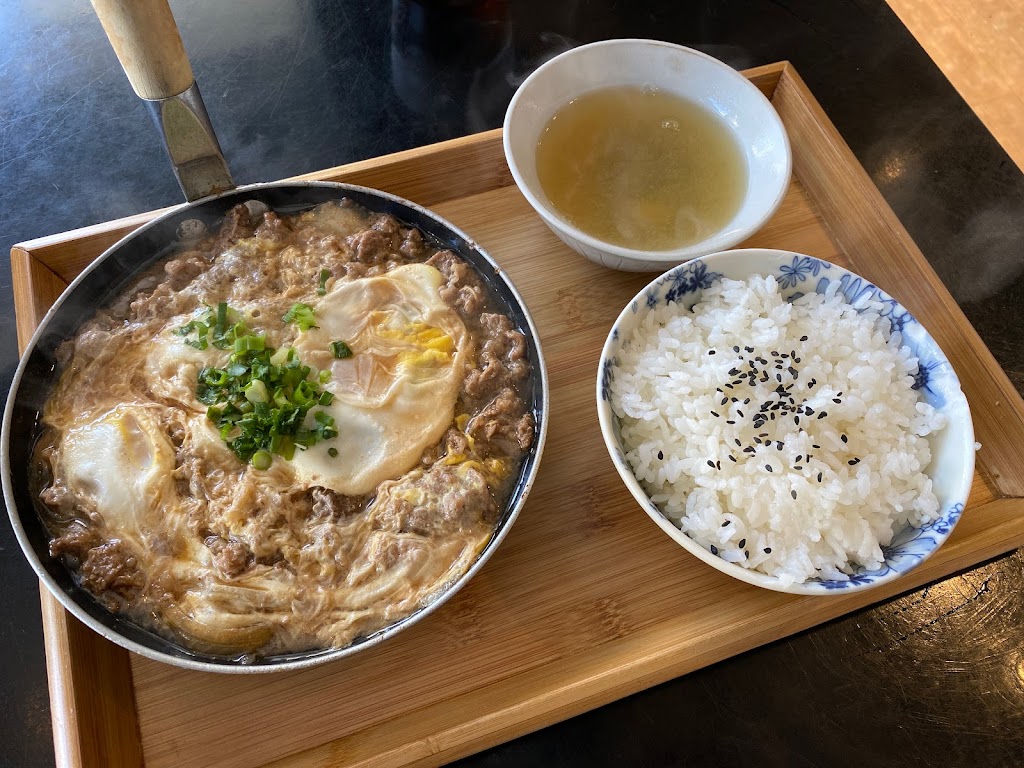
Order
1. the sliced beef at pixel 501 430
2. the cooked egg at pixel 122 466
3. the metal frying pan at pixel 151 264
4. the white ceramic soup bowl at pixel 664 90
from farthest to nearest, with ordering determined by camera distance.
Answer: the white ceramic soup bowl at pixel 664 90 → the sliced beef at pixel 501 430 → the cooked egg at pixel 122 466 → the metal frying pan at pixel 151 264

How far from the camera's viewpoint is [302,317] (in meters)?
2.10

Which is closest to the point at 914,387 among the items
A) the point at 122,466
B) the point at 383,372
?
the point at 383,372

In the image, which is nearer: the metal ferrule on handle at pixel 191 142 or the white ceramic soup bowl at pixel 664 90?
the metal ferrule on handle at pixel 191 142

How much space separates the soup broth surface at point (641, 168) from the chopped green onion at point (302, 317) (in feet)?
2.92

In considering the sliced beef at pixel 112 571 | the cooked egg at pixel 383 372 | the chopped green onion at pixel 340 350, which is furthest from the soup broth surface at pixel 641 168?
the sliced beef at pixel 112 571

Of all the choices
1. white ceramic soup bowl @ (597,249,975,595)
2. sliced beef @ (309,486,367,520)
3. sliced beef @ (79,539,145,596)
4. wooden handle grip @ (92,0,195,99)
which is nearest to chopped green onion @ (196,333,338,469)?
sliced beef @ (309,486,367,520)

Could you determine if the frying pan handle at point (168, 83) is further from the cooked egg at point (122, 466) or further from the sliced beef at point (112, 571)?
the sliced beef at point (112, 571)

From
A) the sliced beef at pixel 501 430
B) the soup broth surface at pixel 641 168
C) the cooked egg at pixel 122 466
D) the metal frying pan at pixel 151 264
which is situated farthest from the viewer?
the soup broth surface at pixel 641 168

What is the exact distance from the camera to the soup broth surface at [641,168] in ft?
8.02

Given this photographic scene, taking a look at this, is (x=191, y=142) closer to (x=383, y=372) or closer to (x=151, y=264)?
(x=151, y=264)

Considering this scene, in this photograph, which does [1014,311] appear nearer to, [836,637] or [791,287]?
[791,287]

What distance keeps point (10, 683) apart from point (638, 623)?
172 cm

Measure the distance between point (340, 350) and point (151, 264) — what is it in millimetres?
700

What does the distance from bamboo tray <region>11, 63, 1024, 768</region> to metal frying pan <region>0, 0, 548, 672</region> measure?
18 cm
